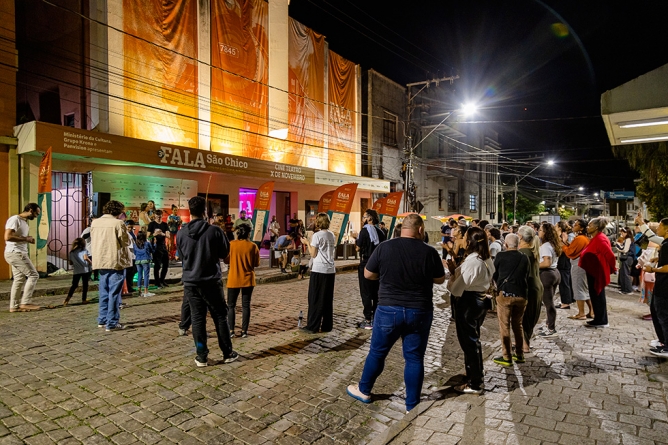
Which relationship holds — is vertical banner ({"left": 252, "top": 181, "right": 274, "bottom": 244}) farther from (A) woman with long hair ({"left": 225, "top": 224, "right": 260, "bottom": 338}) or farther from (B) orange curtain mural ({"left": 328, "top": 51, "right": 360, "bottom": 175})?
(B) orange curtain mural ({"left": 328, "top": 51, "right": 360, "bottom": 175})

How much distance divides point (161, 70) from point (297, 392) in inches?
578

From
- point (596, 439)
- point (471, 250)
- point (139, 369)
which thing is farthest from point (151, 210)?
point (596, 439)

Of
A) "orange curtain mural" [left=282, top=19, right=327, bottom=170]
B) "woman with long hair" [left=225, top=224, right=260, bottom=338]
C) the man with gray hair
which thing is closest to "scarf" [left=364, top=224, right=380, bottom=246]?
"woman with long hair" [left=225, top=224, right=260, bottom=338]

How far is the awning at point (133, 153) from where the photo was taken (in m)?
11.0

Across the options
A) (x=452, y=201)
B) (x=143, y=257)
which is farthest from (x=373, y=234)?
(x=452, y=201)

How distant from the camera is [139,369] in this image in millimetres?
4930

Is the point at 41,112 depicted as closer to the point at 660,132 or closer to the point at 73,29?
the point at 73,29

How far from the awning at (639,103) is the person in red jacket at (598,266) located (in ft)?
6.27

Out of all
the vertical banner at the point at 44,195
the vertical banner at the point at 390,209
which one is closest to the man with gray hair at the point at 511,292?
the vertical banner at the point at 390,209

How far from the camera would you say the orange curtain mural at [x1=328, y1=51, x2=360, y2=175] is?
2353 centimetres

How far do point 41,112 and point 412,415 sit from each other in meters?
18.2

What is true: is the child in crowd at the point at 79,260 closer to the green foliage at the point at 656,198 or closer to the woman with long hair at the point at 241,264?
the woman with long hair at the point at 241,264

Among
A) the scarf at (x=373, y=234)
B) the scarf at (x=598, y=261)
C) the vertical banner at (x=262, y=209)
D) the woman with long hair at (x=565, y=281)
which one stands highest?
the vertical banner at (x=262, y=209)

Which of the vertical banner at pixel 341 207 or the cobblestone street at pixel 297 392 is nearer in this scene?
the cobblestone street at pixel 297 392
